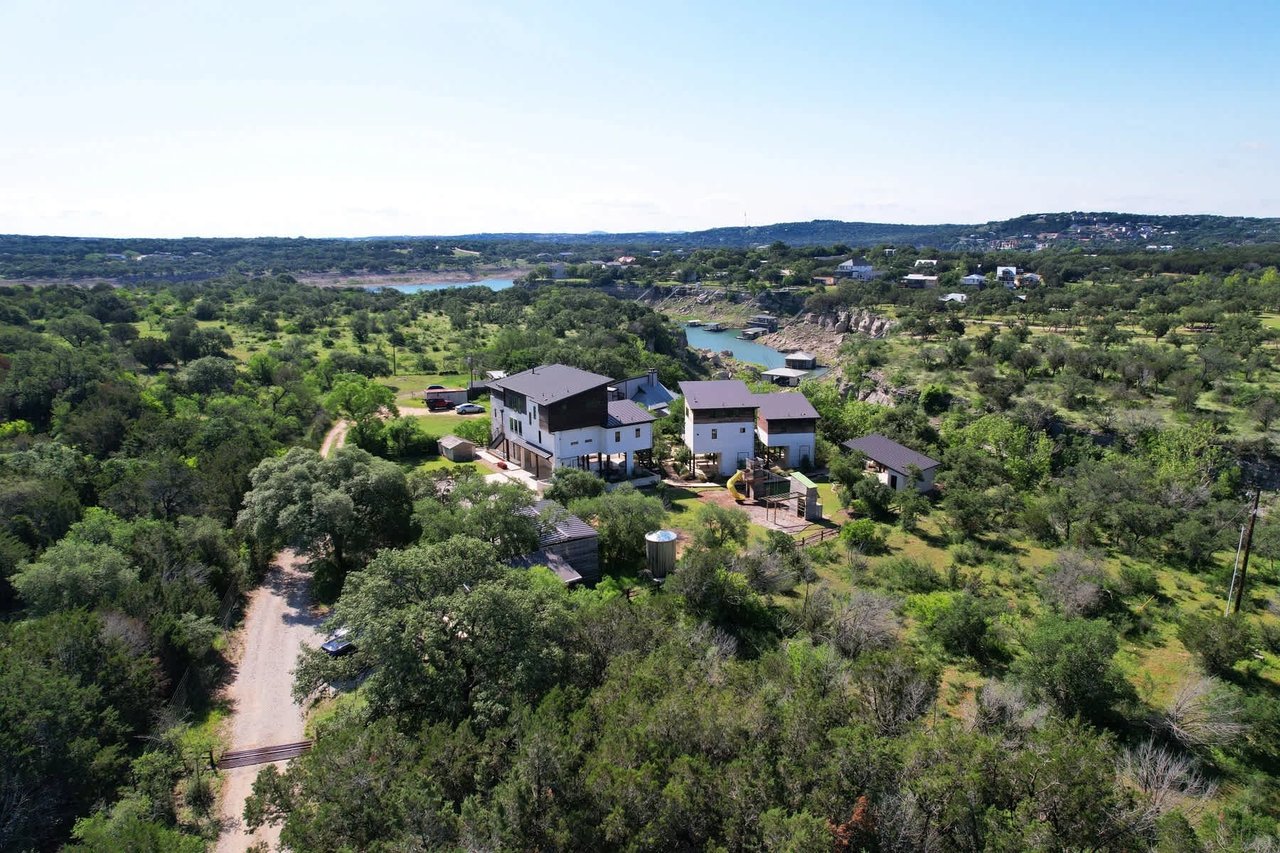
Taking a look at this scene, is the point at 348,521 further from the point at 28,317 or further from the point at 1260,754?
the point at 28,317

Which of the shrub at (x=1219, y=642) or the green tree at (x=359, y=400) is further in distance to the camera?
the green tree at (x=359, y=400)

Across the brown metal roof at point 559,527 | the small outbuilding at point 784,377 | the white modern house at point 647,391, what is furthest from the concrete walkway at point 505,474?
the small outbuilding at point 784,377

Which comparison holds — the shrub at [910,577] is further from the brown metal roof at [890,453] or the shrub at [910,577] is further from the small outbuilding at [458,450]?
the small outbuilding at [458,450]

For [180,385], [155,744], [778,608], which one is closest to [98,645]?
[155,744]

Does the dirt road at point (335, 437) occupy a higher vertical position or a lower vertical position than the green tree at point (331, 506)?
lower

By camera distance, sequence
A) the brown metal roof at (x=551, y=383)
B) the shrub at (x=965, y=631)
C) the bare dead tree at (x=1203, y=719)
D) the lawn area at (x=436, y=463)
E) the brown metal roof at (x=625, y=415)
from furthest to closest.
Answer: the lawn area at (x=436, y=463), the brown metal roof at (x=625, y=415), the brown metal roof at (x=551, y=383), the shrub at (x=965, y=631), the bare dead tree at (x=1203, y=719)

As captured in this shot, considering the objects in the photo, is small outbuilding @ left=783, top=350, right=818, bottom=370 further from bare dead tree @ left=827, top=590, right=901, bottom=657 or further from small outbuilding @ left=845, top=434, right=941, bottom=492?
bare dead tree @ left=827, top=590, right=901, bottom=657
